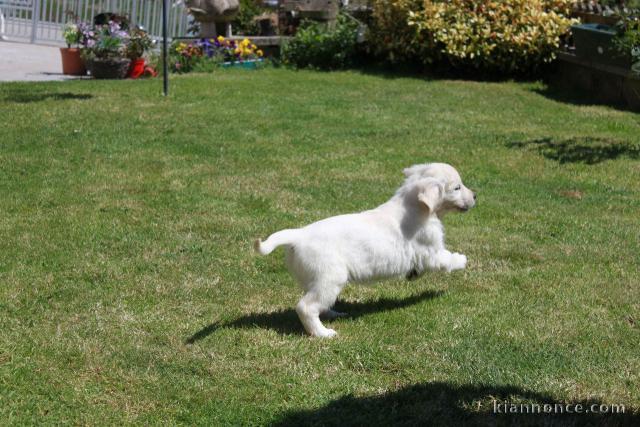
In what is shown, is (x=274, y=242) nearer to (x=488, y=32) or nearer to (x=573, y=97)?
(x=573, y=97)

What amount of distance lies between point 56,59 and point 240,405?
1521 cm

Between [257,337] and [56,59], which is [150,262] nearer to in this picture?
[257,337]

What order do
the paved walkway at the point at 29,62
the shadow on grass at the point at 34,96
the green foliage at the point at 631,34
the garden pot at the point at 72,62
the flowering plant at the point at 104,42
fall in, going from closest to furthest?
the green foliage at the point at 631,34 < the shadow on grass at the point at 34,96 < the flowering plant at the point at 104,42 < the paved walkway at the point at 29,62 < the garden pot at the point at 72,62

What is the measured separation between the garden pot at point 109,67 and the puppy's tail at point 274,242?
421 inches

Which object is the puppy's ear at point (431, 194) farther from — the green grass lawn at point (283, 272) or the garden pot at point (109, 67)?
the garden pot at point (109, 67)

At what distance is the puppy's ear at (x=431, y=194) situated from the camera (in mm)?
5094

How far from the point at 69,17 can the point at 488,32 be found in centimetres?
1032

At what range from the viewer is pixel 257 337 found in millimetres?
4844

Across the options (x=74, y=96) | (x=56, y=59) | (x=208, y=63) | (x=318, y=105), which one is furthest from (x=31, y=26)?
(x=318, y=105)

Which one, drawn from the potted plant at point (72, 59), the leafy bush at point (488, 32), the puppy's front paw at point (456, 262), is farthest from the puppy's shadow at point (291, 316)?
the potted plant at point (72, 59)

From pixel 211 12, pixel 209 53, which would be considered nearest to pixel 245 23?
pixel 211 12

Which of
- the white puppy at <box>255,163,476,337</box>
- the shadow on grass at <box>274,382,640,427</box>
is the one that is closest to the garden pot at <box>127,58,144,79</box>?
the white puppy at <box>255,163,476,337</box>

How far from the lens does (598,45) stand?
13.1 metres

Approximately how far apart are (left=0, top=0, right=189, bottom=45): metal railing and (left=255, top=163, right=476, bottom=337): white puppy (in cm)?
1532
